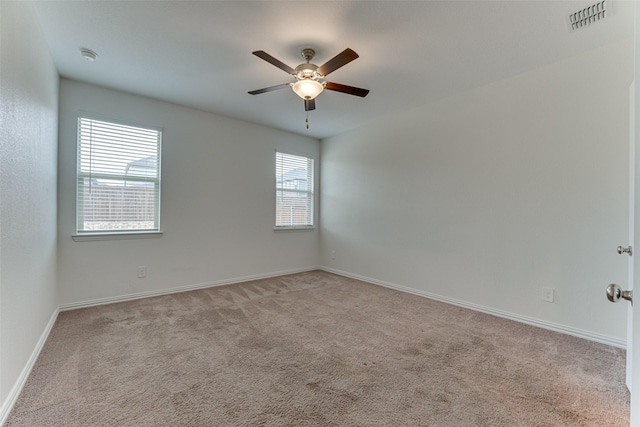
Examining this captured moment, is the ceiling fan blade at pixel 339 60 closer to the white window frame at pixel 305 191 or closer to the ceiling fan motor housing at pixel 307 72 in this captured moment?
the ceiling fan motor housing at pixel 307 72

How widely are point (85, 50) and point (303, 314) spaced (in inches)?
125

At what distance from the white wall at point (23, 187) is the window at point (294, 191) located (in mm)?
2884

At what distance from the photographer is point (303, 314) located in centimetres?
295

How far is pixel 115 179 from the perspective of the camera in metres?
3.26

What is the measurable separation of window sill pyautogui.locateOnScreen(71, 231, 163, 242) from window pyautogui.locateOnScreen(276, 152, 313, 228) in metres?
1.87

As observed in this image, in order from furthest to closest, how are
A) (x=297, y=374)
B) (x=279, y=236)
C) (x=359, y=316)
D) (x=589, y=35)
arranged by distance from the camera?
(x=279, y=236), (x=359, y=316), (x=589, y=35), (x=297, y=374)

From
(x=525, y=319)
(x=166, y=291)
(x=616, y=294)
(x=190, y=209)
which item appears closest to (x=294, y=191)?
(x=190, y=209)

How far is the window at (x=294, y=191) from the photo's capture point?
4797 mm

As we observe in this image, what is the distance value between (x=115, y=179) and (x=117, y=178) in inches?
0.9

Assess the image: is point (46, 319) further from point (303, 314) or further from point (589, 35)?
point (589, 35)

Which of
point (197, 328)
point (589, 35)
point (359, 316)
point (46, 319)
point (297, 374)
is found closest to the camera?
point (297, 374)

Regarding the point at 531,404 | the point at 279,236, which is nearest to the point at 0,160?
the point at 531,404

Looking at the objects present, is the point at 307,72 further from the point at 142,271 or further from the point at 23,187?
the point at 142,271

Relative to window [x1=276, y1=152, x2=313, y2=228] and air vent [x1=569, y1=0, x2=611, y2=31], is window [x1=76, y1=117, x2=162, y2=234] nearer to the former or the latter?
window [x1=276, y1=152, x2=313, y2=228]
